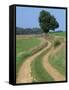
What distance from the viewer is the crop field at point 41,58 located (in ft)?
7.00

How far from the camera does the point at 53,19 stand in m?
2.23

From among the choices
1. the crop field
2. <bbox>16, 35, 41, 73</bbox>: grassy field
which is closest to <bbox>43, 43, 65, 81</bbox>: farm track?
the crop field

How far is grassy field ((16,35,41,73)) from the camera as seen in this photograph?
6.96 ft

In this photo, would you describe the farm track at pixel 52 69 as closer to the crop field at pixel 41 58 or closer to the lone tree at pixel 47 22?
the crop field at pixel 41 58

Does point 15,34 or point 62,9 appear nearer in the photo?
point 15,34

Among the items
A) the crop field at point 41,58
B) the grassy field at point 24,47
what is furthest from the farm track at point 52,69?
the grassy field at point 24,47

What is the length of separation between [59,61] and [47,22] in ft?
0.95

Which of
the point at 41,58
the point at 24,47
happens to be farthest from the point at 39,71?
the point at 24,47

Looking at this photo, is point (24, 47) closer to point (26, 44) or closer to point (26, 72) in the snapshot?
point (26, 44)

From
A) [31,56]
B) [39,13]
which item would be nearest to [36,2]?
[39,13]

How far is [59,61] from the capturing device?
226 centimetres

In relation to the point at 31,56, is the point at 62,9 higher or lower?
higher

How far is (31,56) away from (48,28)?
0.76 ft

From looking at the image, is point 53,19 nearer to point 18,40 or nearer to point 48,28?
point 48,28
